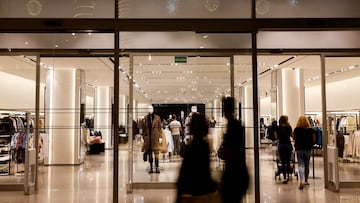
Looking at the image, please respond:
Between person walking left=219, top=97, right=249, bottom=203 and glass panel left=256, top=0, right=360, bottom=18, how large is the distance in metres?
2.45

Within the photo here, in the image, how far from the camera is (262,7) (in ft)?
17.2

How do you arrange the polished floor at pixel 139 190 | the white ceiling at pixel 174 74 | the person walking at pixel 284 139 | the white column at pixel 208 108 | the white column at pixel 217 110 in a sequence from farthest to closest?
the person walking at pixel 284 139, the polished floor at pixel 139 190, the white ceiling at pixel 174 74, the white column at pixel 208 108, the white column at pixel 217 110

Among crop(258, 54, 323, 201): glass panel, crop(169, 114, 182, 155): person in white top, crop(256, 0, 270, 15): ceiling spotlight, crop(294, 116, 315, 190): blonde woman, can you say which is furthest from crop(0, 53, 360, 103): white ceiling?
crop(294, 116, 315, 190): blonde woman

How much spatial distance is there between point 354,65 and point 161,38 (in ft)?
22.9

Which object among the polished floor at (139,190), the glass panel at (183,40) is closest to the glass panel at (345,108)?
the polished floor at (139,190)

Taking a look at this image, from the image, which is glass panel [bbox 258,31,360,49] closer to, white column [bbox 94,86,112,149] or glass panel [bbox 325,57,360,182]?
glass panel [bbox 325,57,360,182]

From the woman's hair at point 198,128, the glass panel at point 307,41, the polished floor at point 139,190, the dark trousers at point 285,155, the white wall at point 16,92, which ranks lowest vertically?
the polished floor at point 139,190

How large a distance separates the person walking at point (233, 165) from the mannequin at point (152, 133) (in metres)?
4.30

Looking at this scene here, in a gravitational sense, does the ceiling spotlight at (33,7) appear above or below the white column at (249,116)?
above

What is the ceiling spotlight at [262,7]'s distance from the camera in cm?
521

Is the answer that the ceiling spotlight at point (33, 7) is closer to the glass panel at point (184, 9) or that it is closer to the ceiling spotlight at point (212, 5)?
the glass panel at point (184, 9)

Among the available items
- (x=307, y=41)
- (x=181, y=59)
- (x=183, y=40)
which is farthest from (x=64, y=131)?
(x=307, y=41)

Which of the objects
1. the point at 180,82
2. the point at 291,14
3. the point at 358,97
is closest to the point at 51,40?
the point at 180,82

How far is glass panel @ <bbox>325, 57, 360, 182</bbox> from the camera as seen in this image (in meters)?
10.4
